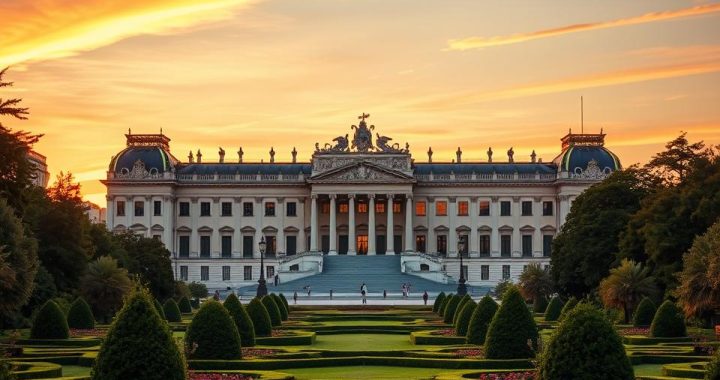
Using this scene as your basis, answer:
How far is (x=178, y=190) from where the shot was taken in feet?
406

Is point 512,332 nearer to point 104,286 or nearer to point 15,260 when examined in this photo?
point 15,260

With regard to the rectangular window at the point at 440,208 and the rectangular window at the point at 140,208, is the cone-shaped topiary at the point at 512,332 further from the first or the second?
the rectangular window at the point at 140,208

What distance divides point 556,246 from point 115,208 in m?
56.1

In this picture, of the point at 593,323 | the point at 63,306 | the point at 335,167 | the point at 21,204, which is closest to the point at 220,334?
the point at 593,323

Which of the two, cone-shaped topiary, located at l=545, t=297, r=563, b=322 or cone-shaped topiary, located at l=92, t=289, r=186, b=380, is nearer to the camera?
cone-shaped topiary, located at l=92, t=289, r=186, b=380

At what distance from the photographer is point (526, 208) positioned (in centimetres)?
12344

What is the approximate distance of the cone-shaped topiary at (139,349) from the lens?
19641 millimetres

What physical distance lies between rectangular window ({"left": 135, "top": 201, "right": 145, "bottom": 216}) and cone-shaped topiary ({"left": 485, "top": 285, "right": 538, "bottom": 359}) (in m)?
93.7

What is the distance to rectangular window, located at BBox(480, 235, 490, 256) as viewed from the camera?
124 m

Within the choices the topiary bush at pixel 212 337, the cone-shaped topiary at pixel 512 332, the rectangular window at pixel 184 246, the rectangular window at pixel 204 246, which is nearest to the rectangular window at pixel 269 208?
the rectangular window at pixel 204 246

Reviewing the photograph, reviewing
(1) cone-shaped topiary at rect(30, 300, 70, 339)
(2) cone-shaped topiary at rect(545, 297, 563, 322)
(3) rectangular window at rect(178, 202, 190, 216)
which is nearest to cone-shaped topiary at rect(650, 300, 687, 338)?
(2) cone-shaped topiary at rect(545, 297, 563, 322)

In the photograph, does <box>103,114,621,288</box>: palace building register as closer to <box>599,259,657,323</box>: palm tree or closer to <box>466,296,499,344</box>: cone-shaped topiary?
<box>599,259,657,323</box>: palm tree

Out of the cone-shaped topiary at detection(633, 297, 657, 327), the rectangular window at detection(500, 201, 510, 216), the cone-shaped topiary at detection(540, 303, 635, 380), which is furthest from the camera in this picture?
the rectangular window at detection(500, 201, 510, 216)

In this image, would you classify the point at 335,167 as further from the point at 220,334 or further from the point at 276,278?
the point at 220,334
